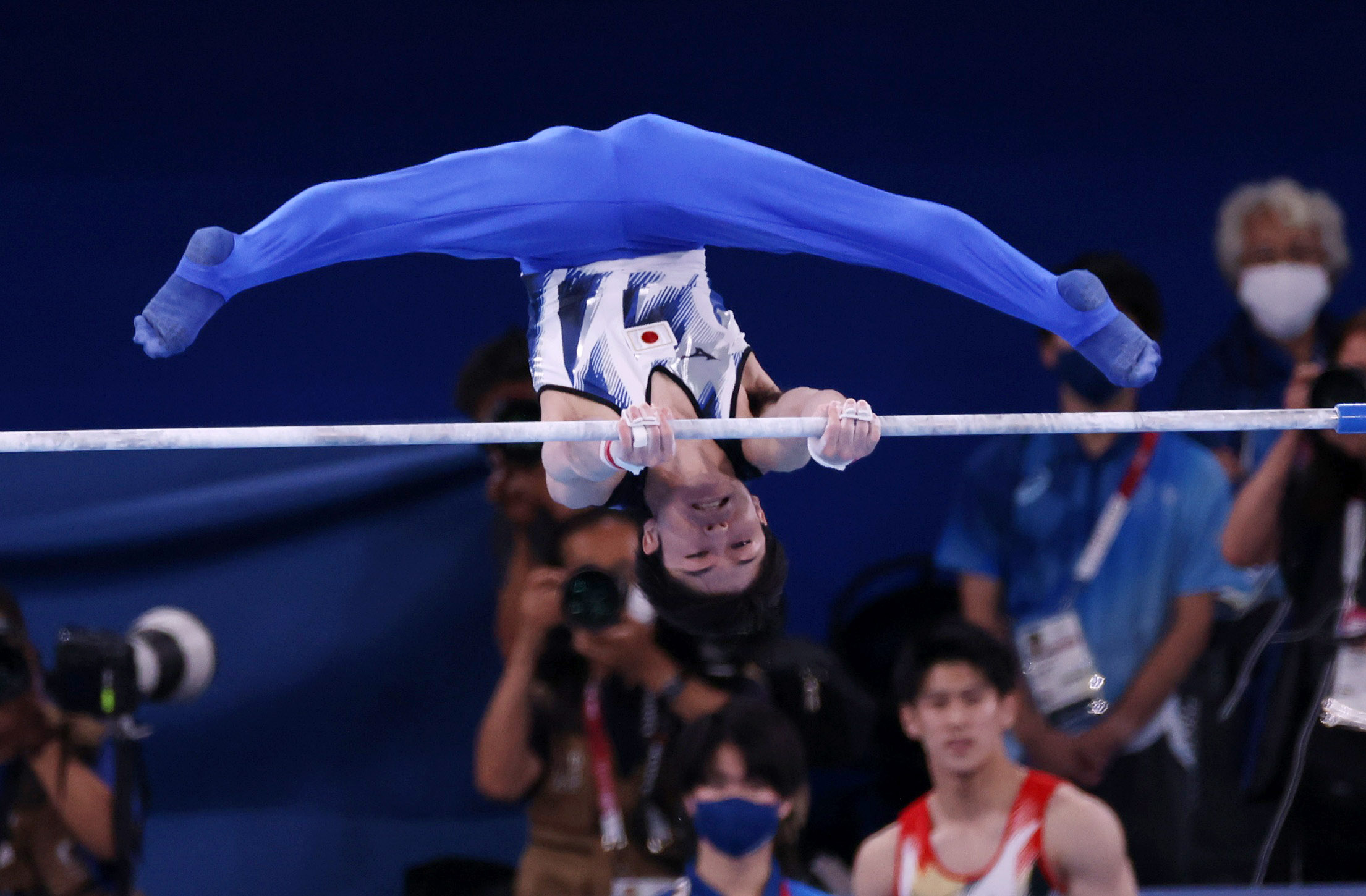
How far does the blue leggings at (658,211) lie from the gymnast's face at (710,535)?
451 mm

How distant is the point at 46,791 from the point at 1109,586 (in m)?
2.49

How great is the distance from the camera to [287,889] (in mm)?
3770

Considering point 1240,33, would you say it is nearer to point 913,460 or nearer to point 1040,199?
point 1040,199

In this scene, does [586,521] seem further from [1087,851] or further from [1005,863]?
[1087,851]

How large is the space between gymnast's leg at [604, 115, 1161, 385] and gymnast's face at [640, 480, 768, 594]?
0.46m

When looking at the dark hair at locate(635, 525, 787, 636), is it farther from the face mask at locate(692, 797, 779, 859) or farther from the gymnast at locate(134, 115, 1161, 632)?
the face mask at locate(692, 797, 779, 859)

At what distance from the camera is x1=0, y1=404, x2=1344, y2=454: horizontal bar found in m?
2.41

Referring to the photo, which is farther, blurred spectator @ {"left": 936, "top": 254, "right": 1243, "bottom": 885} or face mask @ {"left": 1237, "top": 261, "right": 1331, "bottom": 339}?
face mask @ {"left": 1237, "top": 261, "right": 1331, "bottom": 339}

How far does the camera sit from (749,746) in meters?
3.27

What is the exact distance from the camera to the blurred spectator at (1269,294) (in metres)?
4.00

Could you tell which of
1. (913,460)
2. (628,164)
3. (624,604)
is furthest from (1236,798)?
(628,164)

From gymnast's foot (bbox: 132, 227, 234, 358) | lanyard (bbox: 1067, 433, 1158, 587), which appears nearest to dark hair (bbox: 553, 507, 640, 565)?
lanyard (bbox: 1067, 433, 1158, 587)

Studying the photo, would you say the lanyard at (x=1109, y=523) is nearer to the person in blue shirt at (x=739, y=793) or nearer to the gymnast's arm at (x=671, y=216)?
the person in blue shirt at (x=739, y=793)

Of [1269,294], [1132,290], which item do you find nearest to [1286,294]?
[1269,294]
